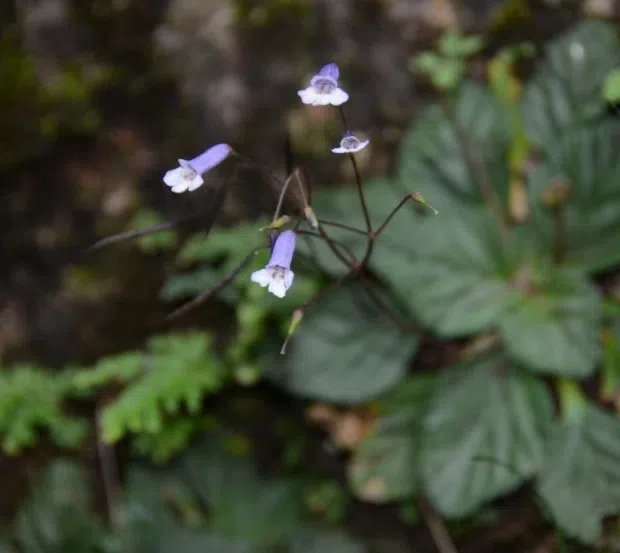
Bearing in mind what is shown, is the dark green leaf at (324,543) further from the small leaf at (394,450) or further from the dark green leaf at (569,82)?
the dark green leaf at (569,82)

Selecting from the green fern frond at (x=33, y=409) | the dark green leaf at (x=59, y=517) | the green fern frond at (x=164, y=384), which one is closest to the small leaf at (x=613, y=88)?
the green fern frond at (x=164, y=384)

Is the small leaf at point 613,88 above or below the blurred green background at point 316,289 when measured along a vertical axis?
above

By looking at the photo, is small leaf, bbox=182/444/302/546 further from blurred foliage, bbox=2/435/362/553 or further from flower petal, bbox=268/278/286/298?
flower petal, bbox=268/278/286/298

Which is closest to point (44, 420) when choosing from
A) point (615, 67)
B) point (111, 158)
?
point (111, 158)

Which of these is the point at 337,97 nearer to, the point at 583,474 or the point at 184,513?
the point at 583,474

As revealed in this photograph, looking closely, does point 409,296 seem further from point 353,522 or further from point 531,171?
point 353,522

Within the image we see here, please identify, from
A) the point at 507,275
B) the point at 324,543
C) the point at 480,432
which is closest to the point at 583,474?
the point at 480,432
